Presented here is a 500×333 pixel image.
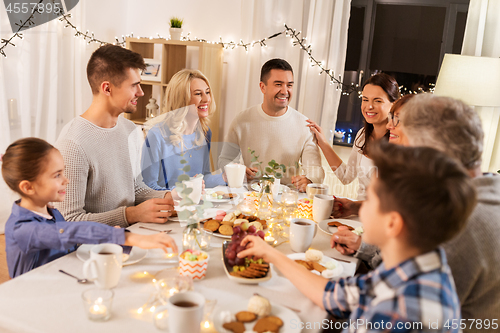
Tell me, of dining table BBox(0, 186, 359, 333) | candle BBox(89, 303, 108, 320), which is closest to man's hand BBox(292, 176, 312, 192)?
dining table BBox(0, 186, 359, 333)

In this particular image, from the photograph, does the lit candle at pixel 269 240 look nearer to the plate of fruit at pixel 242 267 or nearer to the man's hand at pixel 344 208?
the plate of fruit at pixel 242 267

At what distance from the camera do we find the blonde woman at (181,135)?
2432mm

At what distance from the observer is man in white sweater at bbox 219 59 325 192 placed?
2.95 metres

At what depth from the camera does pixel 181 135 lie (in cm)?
257

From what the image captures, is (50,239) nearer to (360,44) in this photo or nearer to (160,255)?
(160,255)

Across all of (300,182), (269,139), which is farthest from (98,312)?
(269,139)

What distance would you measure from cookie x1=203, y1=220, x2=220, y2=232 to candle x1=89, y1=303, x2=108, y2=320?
0.63 meters

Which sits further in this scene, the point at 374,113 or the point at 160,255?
the point at 374,113

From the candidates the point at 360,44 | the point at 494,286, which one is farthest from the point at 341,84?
the point at 494,286

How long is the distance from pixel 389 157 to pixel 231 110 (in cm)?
358

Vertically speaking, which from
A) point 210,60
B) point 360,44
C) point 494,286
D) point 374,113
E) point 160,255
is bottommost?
point 160,255

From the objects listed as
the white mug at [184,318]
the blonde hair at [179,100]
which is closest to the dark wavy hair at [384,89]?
the blonde hair at [179,100]

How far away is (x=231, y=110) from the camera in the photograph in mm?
4316

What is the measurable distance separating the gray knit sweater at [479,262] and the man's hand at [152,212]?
41.0 inches
